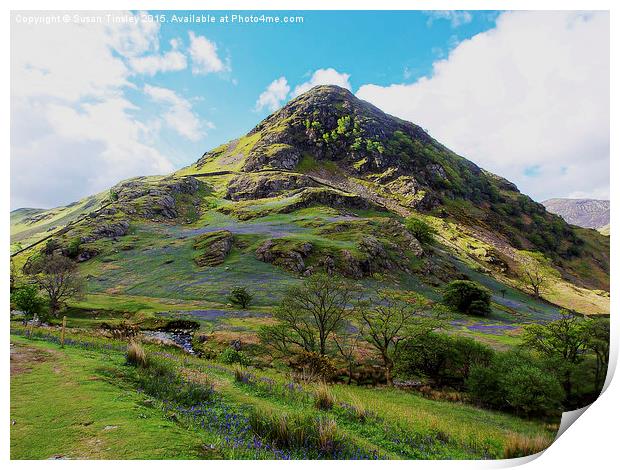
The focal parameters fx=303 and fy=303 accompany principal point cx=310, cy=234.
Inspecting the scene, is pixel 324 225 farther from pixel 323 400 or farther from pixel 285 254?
pixel 323 400

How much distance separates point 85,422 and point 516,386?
50.6ft

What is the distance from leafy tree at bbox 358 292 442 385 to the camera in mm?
19281

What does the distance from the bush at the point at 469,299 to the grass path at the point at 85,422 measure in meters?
26.9

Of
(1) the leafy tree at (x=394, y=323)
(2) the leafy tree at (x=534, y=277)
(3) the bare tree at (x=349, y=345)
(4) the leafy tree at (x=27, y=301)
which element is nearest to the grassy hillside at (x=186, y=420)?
(4) the leafy tree at (x=27, y=301)

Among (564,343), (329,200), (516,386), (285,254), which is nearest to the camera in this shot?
(516,386)

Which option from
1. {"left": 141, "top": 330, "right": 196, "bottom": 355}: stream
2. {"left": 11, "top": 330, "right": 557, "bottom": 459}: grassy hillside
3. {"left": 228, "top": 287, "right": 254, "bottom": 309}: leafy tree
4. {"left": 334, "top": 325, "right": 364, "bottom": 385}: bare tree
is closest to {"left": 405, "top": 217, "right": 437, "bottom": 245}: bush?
{"left": 334, "top": 325, "right": 364, "bottom": 385}: bare tree

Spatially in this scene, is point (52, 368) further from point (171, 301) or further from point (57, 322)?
point (171, 301)

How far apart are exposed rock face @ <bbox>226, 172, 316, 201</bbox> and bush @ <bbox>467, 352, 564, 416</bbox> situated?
10301cm

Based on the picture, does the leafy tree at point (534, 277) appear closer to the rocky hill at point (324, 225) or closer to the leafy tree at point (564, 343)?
the rocky hill at point (324, 225)

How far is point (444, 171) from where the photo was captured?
150 m

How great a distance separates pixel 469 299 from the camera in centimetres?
2817

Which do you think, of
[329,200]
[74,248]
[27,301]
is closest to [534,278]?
[27,301]

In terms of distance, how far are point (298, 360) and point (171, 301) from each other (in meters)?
17.8
